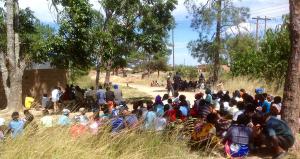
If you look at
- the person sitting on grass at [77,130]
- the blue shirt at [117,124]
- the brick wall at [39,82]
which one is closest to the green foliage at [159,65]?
the brick wall at [39,82]

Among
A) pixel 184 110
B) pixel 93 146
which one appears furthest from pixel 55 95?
pixel 93 146

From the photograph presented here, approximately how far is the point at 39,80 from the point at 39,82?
94mm

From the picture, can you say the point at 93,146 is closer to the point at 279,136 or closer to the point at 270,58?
the point at 279,136

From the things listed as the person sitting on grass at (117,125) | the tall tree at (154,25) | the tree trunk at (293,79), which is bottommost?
the person sitting on grass at (117,125)

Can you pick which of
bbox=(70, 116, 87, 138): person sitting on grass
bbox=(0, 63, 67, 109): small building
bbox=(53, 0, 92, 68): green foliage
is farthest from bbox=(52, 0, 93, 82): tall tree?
bbox=(70, 116, 87, 138): person sitting on grass

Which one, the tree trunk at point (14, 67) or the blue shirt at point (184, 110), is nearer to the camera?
the blue shirt at point (184, 110)

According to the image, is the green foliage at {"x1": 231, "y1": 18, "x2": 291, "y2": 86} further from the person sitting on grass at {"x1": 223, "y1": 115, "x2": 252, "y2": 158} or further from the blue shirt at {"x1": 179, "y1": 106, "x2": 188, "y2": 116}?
the person sitting on grass at {"x1": 223, "y1": 115, "x2": 252, "y2": 158}

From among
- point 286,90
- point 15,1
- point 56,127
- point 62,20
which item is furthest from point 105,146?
point 15,1

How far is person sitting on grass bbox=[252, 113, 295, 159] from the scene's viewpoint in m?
7.69

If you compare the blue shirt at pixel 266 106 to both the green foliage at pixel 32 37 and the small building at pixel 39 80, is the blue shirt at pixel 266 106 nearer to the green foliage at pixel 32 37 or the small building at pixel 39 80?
the green foliage at pixel 32 37

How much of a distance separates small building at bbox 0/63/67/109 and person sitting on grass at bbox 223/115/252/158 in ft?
44.2

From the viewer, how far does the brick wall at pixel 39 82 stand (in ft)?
67.3

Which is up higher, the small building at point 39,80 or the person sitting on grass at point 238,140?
the small building at point 39,80

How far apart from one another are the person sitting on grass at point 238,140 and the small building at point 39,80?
13483 millimetres
